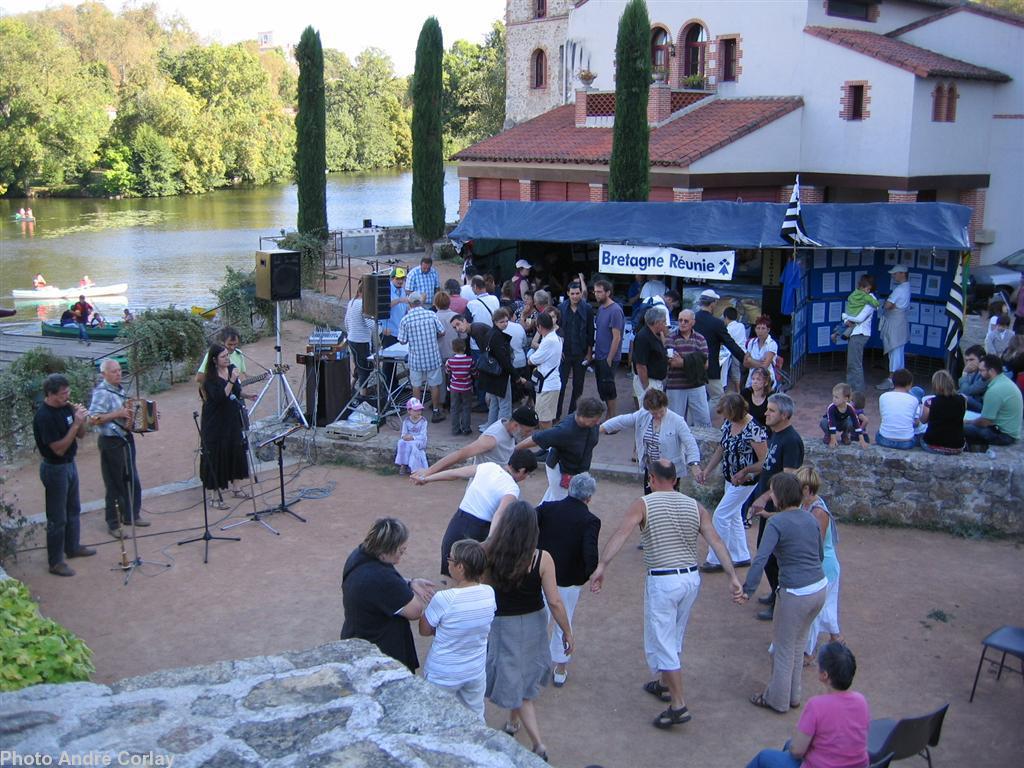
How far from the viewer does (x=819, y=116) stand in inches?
934

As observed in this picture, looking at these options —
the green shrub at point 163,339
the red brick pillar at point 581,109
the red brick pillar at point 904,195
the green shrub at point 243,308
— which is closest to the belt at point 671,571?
the green shrub at point 163,339

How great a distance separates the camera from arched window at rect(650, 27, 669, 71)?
2716 centimetres

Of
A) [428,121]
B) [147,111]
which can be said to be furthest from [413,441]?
[147,111]

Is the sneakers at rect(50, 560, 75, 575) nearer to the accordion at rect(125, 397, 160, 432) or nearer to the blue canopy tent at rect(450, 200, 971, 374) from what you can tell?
the accordion at rect(125, 397, 160, 432)

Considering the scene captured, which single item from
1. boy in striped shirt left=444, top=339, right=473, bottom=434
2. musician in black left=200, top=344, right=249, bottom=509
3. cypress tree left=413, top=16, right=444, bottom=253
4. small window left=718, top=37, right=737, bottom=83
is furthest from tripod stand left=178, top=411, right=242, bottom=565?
small window left=718, top=37, right=737, bottom=83

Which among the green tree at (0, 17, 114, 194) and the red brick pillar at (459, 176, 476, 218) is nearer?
the red brick pillar at (459, 176, 476, 218)

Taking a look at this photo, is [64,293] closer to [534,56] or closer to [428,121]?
[428,121]

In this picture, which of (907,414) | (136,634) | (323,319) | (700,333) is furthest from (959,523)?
(323,319)

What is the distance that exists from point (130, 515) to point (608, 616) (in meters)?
4.41

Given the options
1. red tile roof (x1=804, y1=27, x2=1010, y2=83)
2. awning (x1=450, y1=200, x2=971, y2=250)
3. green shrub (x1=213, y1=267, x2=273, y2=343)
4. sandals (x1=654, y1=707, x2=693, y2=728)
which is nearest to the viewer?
sandals (x1=654, y1=707, x2=693, y2=728)

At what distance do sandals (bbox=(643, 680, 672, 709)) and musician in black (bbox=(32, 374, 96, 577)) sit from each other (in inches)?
187

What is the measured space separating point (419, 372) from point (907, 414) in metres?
5.17

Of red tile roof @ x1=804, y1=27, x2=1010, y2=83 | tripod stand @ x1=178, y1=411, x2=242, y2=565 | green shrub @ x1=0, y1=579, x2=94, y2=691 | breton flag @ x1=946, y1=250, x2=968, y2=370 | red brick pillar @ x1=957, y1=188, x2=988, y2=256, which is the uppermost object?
red tile roof @ x1=804, y1=27, x2=1010, y2=83

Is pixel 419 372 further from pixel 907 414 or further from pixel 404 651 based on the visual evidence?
pixel 404 651
